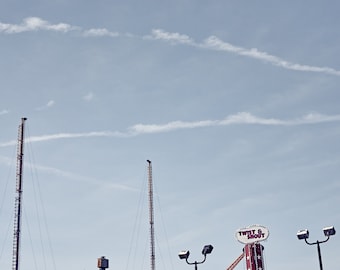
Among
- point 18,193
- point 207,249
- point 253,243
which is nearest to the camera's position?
point 207,249

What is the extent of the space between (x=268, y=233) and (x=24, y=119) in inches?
2151

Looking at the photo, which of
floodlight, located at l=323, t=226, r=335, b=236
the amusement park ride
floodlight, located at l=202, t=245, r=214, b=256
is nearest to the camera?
floodlight, located at l=323, t=226, r=335, b=236

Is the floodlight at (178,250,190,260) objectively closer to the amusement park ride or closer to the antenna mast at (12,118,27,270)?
the amusement park ride

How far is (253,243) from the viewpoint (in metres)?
61.7

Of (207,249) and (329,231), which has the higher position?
(329,231)

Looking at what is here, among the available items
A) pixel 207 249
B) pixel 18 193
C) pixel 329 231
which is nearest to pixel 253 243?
pixel 207 249

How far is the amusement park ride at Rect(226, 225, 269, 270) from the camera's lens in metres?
60.9

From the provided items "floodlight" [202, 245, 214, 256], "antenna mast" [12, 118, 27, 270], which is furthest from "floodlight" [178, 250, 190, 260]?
"antenna mast" [12, 118, 27, 270]

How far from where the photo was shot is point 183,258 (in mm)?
58031

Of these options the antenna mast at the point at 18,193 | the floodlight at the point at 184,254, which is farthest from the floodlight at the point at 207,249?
the antenna mast at the point at 18,193

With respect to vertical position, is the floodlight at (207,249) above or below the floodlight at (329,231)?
below

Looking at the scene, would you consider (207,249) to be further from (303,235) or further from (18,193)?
(18,193)

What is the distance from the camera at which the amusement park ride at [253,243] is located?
60938 millimetres

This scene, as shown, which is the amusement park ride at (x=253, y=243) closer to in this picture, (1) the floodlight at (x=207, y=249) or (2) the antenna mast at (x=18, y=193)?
(1) the floodlight at (x=207, y=249)
